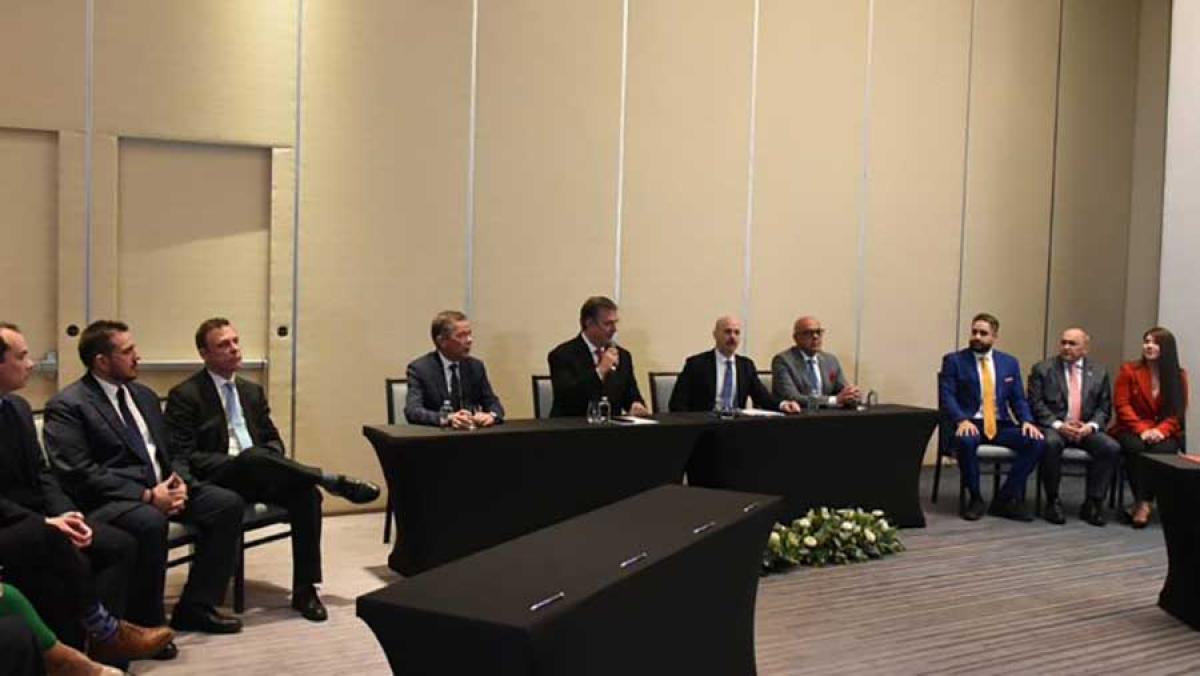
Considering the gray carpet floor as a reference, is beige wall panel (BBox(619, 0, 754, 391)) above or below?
above

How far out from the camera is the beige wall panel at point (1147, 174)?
9398 mm

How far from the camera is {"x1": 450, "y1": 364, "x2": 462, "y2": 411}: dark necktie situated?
5723 mm

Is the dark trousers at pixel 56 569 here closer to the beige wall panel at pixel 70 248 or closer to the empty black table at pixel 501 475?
the empty black table at pixel 501 475

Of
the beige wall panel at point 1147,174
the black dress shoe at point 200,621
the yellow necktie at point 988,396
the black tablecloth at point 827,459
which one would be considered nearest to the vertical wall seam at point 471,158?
the black tablecloth at point 827,459

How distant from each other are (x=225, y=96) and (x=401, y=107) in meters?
1.03

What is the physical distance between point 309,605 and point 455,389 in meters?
1.46

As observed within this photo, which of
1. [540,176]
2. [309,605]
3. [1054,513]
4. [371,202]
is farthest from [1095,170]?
[309,605]

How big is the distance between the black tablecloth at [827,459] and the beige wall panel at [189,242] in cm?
279

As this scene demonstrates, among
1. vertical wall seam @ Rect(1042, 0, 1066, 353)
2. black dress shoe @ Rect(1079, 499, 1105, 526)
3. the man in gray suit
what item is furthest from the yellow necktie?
vertical wall seam @ Rect(1042, 0, 1066, 353)

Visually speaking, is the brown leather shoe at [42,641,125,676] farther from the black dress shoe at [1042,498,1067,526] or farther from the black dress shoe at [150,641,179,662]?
the black dress shoe at [1042,498,1067,526]

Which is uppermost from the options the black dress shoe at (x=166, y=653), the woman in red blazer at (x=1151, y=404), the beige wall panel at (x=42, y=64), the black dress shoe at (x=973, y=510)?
the beige wall panel at (x=42, y=64)

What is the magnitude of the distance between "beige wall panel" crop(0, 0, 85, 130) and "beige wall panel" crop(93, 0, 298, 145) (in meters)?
0.11

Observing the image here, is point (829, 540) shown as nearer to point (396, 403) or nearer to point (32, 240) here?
point (396, 403)

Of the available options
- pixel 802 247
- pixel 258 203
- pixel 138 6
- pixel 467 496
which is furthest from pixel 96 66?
pixel 802 247
